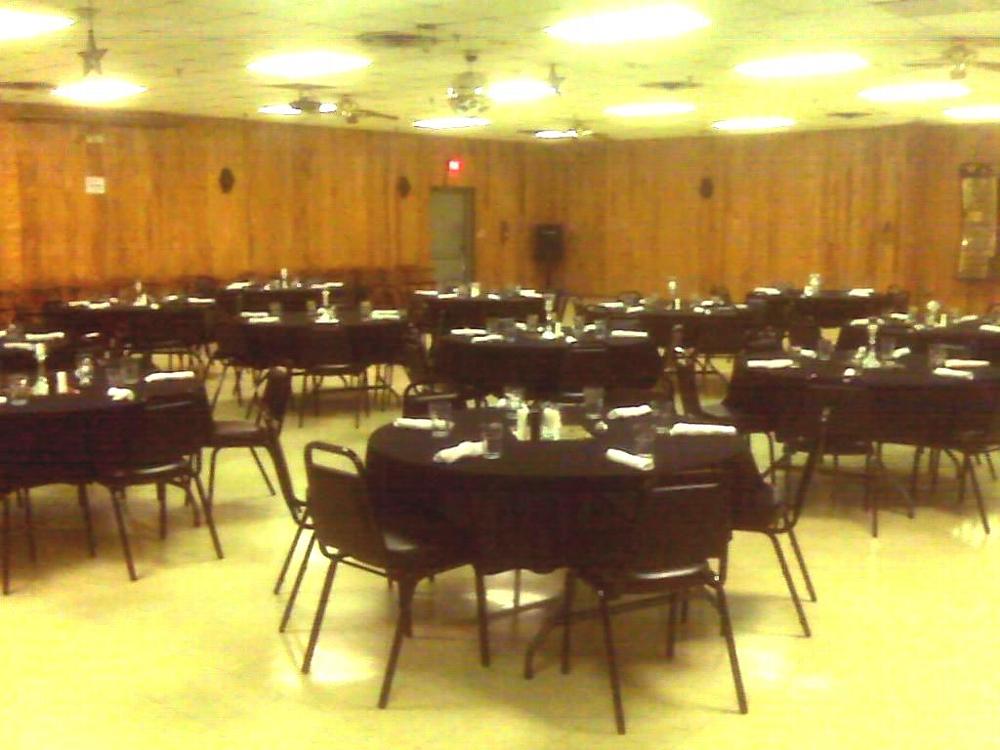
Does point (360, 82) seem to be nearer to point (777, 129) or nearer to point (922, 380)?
point (922, 380)

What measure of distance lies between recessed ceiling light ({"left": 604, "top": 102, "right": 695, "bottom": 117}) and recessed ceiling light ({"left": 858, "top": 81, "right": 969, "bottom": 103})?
2160mm

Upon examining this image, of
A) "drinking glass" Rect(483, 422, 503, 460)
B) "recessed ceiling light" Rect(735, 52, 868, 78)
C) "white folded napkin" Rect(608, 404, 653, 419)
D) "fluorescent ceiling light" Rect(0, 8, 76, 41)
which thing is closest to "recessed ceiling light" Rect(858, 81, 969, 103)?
"recessed ceiling light" Rect(735, 52, 868, 78)

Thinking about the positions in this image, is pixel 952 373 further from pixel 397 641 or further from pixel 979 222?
pixel 979 222

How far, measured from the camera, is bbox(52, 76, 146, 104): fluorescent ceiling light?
10.1 m

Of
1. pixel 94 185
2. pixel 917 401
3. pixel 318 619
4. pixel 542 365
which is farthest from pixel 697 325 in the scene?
pixel 94 185

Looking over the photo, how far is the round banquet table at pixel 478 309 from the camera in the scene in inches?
424

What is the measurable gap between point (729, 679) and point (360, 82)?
7.82 metres

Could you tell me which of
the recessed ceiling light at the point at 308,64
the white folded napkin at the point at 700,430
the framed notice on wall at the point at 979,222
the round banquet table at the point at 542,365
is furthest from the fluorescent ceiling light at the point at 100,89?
the framed notice on wall at the point at 979,222

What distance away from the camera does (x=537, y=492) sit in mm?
3756

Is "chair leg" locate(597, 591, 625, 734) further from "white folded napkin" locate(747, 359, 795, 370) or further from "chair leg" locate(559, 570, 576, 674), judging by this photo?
"white folded napkin" locate(747, 359, 795, 370)

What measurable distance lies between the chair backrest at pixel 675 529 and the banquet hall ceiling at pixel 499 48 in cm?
389

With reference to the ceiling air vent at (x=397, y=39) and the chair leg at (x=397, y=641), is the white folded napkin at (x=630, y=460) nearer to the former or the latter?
the chair leg at (x=397, y=641)

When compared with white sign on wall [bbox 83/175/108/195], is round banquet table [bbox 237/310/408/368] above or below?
below

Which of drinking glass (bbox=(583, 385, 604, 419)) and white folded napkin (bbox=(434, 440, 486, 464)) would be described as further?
drinking glass (bbox=(583, 385, 604, 419))
